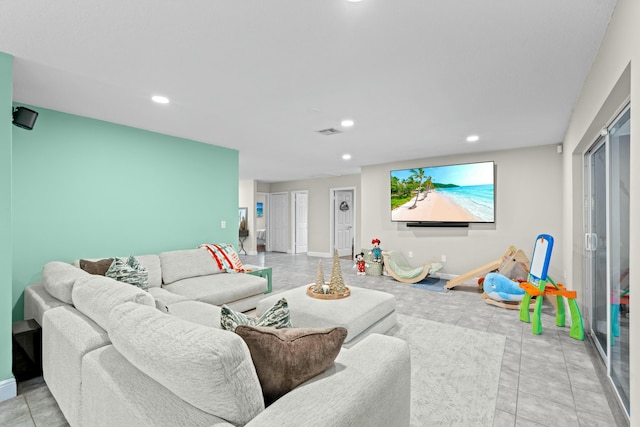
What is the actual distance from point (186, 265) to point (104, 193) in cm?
122

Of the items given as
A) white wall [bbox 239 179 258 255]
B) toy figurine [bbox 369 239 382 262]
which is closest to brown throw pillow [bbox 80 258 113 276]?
toy figurine [bbox 369 239 382 262]

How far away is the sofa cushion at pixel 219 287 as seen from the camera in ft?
10.8

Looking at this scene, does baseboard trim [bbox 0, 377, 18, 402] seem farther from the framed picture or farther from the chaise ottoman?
the framed picture

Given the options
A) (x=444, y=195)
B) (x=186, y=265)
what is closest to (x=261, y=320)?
(x=186, y=265)

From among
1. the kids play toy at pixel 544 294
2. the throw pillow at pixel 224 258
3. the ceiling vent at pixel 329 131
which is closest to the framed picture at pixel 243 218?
the throw pillow at pixel 224 258

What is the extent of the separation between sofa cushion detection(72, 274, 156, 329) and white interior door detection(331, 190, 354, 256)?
23.3 ft

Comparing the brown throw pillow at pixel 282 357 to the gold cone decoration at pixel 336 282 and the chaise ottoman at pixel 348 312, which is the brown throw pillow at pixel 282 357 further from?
the gold cone decoration at pixel 336 282

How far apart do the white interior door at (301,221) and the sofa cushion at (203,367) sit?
27.5ft

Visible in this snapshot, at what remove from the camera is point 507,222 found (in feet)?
16.9

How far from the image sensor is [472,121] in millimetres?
3613

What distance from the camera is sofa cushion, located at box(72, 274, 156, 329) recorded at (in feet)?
5.13

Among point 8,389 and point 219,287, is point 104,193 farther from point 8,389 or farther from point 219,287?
point 8,389

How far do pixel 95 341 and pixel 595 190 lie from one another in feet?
13.3

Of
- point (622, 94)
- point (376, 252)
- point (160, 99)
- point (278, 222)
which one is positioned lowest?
point (376, 252)
